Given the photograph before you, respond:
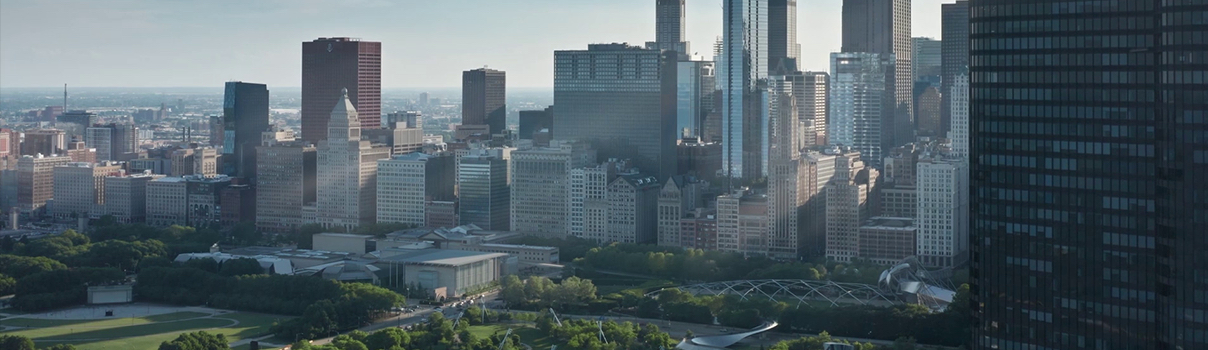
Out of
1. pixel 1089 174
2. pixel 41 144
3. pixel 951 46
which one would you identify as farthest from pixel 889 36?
pixel 1089 174

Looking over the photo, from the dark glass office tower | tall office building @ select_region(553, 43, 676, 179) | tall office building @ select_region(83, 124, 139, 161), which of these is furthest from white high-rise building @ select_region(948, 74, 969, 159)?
tall office building @ select_region(83, 124, 139, 161)

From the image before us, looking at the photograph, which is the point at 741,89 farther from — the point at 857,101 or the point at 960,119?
the point at 960,119

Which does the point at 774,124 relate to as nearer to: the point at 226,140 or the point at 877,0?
the point at 877,0

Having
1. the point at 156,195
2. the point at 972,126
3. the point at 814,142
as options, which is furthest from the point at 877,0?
the point at 972,126

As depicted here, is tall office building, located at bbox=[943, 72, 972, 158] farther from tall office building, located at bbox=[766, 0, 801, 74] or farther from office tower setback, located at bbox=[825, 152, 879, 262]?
tall office building, located at bbox=[766, 0, 801, 74]

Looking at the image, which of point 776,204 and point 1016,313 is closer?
point 1016,313

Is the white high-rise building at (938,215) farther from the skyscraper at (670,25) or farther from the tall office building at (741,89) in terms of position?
the skyscraper at (670,25)
